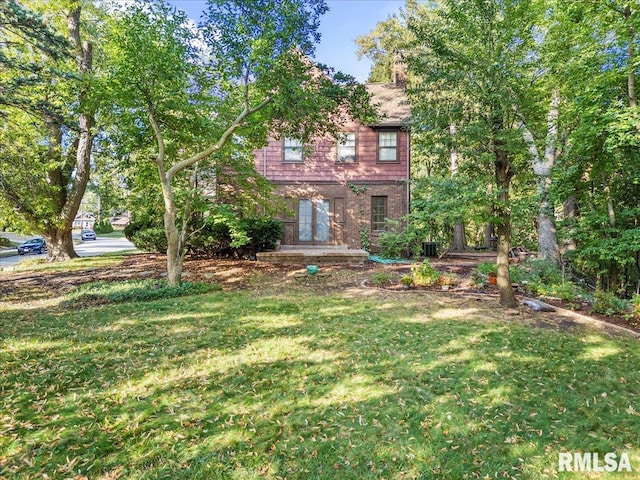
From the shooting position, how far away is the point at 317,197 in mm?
14289

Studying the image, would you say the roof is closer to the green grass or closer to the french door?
the french door

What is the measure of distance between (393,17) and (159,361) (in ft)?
76.4

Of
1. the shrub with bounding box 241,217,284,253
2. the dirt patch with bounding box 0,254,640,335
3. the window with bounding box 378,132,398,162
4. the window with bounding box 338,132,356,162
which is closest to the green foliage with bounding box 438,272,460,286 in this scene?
the dirt patch with bounding box 0,254,640,335

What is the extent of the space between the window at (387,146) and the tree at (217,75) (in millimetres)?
6346

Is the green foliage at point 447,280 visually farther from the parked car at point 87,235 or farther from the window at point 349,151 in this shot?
the parked car at point 87,235

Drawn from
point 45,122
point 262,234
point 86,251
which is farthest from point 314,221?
point 86,251

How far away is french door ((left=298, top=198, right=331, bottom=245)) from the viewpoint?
1434 cm

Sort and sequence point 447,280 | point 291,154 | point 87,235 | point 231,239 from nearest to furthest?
point 447,280 → point 231,239 → point 291,154 → point 87,235

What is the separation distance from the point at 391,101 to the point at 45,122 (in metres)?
12.5

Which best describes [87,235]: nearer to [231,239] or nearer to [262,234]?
[231,239]

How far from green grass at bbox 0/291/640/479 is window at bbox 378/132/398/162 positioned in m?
10.00

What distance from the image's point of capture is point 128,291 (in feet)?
23.5

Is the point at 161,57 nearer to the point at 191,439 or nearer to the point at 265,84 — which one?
the point at 265,84

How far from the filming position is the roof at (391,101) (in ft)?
45.1
